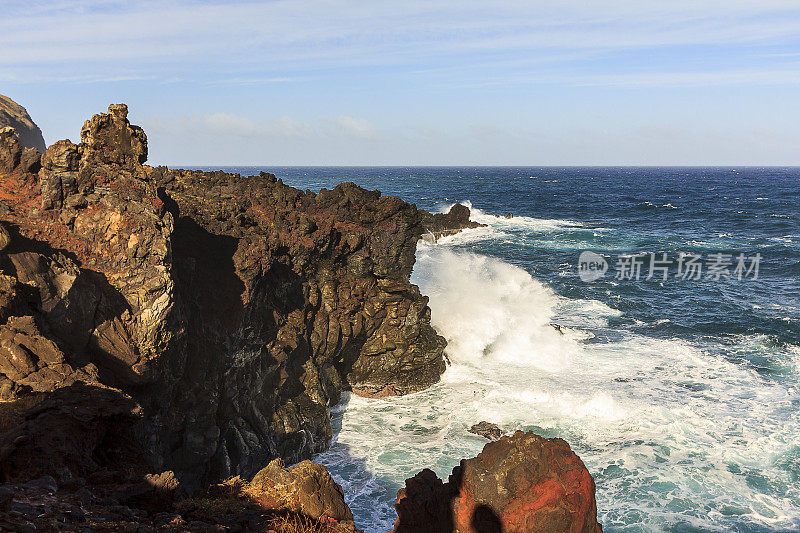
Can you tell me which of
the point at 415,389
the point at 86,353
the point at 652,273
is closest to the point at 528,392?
the point at 415,389

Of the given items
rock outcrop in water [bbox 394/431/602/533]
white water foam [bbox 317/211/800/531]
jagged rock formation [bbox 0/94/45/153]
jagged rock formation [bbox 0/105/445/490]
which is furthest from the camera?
jagged rock formation [bbox 0/94/45/153]

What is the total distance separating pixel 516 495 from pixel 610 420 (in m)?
14.4

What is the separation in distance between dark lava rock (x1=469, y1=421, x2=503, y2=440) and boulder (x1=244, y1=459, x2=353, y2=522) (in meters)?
10.5

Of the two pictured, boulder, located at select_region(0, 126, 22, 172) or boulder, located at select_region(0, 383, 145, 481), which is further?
boulder, located at select_region(0, 126, 22, 172)

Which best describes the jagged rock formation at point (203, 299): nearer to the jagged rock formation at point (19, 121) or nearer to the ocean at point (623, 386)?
the ocean at point (623, 386)

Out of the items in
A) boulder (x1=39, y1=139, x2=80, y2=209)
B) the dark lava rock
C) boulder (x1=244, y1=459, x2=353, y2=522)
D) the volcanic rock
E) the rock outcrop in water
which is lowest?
the dark lava rock

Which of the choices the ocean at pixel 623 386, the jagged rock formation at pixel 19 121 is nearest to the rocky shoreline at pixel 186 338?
the ocean at pixel 623 386

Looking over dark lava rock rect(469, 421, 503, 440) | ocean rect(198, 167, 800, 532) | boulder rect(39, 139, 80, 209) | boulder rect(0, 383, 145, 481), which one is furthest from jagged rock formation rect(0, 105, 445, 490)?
dark lava rock rect(469, 421, 503, 440)

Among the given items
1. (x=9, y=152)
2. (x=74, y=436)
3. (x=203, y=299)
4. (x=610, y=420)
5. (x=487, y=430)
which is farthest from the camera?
(x=610, y=420)

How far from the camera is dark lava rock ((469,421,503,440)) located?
63.3 ft

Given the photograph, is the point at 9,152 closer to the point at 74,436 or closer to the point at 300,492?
the point at 74,436

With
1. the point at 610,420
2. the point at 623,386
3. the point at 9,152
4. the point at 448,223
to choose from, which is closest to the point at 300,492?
the point at 9,152

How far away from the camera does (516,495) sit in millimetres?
7887

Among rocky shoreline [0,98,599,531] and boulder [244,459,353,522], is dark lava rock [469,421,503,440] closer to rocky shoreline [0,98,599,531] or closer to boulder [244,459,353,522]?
rocky shoreline [0,98,599,531]
